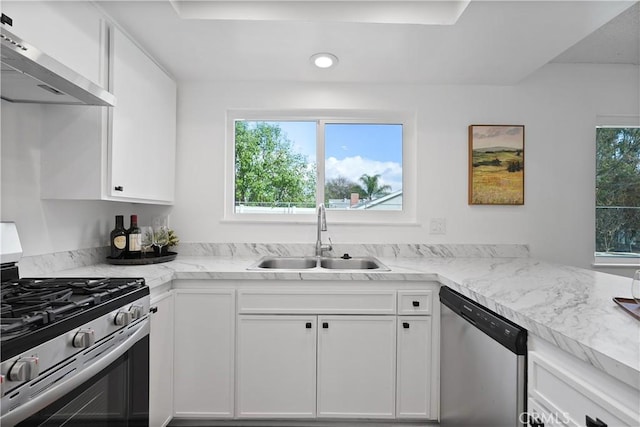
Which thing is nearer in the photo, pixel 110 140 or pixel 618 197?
pixel 110 140

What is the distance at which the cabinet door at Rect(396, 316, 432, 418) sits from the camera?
5.77ft

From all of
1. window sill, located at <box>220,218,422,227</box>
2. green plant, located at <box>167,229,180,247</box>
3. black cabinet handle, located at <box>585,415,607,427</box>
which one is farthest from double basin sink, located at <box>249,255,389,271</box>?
black cabinet handle, located at <box>585,415,607,427</box>

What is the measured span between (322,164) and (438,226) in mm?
978

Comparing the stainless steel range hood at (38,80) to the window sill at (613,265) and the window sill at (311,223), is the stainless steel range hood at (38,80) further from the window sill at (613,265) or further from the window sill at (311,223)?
the window sill at (613,265)

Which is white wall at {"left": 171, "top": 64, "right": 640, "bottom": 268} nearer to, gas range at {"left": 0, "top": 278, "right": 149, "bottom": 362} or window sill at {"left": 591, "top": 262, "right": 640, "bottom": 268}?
window sill at {"left": 591, "top": 262, "right": 640, "bottom": 268}

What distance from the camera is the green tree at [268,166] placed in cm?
249

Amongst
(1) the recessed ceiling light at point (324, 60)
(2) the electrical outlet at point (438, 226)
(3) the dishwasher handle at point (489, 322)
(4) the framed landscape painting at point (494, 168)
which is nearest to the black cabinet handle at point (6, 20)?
(1) the recessed ceiling light at point (324, 60)

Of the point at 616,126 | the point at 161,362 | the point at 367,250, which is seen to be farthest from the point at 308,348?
the point at 616,126

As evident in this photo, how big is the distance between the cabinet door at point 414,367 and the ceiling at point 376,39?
1.53 metres

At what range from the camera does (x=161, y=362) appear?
5.32ft

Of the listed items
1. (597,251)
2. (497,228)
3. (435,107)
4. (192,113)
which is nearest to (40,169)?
(192,113)

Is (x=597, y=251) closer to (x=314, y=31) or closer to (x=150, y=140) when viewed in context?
(x=314, y=31)

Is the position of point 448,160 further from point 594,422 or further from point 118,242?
point 118,242

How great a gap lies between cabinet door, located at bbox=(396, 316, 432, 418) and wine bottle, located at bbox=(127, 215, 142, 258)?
1.58 meters
